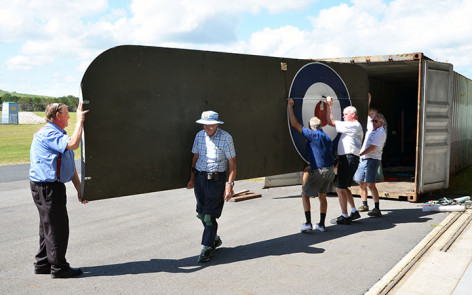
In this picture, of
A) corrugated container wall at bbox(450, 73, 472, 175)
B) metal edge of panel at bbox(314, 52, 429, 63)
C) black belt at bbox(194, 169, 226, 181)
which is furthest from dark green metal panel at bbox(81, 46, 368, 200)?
corrugated container wall at bbox(450, 73, 472, 175)

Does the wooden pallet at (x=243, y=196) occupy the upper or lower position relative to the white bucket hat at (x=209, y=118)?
lower

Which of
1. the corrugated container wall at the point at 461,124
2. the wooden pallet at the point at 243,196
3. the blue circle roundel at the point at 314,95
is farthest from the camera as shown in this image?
the corrugated container wall at the point at 461,124

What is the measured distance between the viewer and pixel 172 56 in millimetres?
5293

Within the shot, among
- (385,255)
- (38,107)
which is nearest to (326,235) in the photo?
(385,255)

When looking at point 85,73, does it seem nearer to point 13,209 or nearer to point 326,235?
point 326,235

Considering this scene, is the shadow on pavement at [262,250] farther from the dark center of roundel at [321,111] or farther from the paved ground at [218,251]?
the dark center of roundel at [321,111]

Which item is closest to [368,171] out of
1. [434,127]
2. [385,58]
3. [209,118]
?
[434,127]

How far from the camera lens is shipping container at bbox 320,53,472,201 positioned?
9039 mm

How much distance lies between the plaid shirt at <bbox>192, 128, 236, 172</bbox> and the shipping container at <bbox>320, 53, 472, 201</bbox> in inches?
199

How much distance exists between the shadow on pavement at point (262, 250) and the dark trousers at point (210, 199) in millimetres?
320

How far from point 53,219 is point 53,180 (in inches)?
17.2

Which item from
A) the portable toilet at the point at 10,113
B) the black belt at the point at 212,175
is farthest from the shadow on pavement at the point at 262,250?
the portable toilet at the point at 10,113

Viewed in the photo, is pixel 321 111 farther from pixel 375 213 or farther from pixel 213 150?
pixel 213 150

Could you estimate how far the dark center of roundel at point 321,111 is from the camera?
7.04 meters
